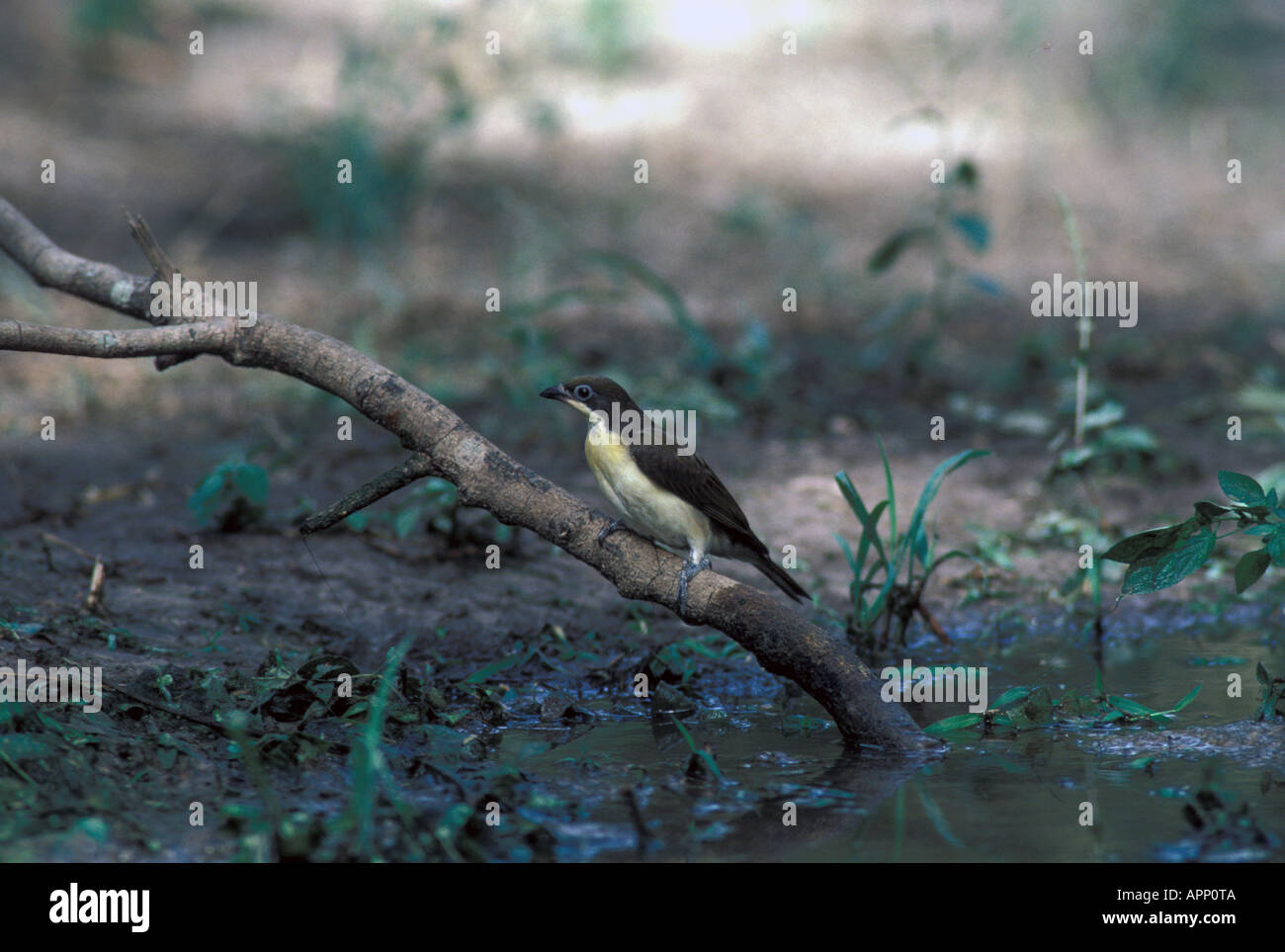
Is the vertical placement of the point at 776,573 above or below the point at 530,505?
below

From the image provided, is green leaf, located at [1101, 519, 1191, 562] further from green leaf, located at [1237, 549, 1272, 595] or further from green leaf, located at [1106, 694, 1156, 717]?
green leaf, located at [1106, 694, 1156, 717]

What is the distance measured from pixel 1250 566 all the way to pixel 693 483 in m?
1.68

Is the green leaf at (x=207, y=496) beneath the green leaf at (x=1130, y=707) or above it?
above

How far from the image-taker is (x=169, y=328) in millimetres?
4285

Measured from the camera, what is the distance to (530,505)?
14.2 ft

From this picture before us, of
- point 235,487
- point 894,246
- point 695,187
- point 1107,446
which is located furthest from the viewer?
point 695,187

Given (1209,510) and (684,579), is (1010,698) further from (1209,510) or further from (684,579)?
(684,579)

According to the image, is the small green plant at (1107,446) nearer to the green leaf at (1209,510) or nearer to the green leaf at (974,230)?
the green leaf at (974,230)

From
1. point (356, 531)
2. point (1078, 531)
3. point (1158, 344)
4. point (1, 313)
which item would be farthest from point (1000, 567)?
point (1, 313)

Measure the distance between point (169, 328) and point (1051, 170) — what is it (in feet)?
31.2

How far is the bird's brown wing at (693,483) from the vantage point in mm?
4578

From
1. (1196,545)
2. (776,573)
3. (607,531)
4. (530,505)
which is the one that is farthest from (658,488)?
(1196,545)

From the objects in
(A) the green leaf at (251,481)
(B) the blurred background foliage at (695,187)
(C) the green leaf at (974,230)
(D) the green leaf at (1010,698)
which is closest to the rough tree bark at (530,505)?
(D) the green leaf at (1010,698)
